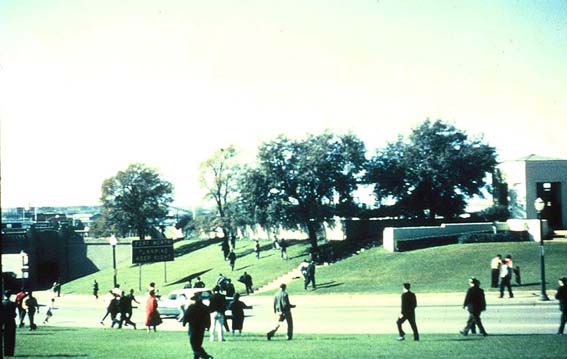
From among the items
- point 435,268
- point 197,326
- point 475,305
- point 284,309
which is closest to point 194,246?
point 435,268

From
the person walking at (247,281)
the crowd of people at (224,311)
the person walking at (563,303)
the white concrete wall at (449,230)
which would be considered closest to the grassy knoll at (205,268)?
the person walking at (247,281)

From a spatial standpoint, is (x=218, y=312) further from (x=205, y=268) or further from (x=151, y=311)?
(x=205, y=268)

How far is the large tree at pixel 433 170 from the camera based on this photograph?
2069 inches

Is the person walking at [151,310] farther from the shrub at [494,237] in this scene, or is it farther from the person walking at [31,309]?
the shrub at [494,237]

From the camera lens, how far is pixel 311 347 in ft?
49.4

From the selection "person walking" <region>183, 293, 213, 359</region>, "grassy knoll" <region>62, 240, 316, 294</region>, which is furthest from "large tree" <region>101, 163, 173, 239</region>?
"person walking" <region>183, 293, 213, 359</region>

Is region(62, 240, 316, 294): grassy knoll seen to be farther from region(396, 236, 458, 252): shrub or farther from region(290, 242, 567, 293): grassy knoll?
region(396, 236, 458, 252): shrub

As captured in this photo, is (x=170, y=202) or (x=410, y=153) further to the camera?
(x=170, y=202)

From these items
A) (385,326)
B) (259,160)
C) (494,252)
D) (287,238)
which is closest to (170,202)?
(287,238)

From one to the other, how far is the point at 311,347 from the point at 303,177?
1430 inches

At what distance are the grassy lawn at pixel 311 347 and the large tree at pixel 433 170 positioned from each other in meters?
36.9

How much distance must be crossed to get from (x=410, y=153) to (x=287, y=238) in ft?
53.9

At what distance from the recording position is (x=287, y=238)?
6338 centimetres

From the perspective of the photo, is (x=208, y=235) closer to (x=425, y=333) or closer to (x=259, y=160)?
(x=259, y=160)
